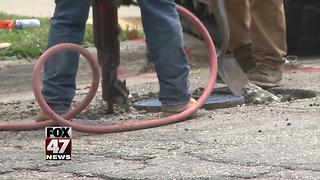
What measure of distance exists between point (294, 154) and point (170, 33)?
40.1 inches

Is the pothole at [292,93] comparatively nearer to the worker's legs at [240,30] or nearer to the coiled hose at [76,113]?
the worker's legs at [240,30]

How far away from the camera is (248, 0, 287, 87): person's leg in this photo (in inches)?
200

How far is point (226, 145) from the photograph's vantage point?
3316mm

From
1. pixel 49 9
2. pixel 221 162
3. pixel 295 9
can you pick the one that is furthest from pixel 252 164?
pixel 49 9

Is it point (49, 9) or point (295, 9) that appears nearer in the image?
point (295, 9)

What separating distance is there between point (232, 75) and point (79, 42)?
989 millimetres

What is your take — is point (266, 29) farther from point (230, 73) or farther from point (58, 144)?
point (58, 144)

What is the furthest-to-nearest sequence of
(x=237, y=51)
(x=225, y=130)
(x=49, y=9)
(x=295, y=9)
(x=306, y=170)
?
(x=49, y=9)
(x=295, y=9)
(x=237, y=51)
(x=225, y=130)
(x=306, y=170)

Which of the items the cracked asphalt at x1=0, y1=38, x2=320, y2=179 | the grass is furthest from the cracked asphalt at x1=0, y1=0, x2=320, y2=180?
the grass

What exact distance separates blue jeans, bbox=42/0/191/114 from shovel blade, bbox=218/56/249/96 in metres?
0.60

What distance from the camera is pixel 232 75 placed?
14.8 ft

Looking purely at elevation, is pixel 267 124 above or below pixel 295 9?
below

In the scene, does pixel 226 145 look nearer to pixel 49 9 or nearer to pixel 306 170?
pixel 306 170

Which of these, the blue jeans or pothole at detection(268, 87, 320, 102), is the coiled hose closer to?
the blue jeans
